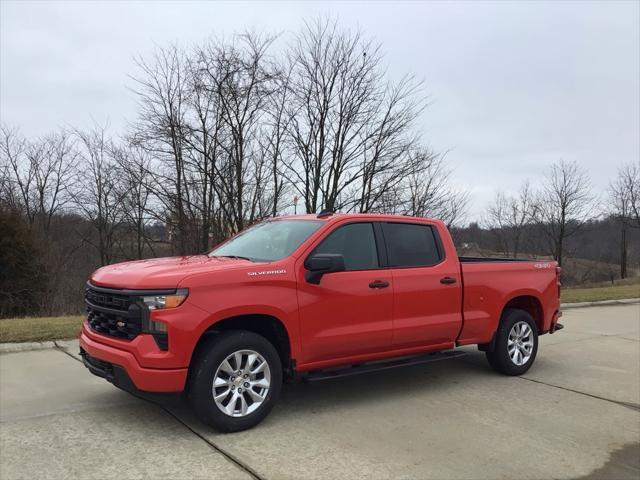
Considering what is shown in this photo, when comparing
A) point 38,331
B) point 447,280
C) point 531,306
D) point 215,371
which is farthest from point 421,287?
point 38,331

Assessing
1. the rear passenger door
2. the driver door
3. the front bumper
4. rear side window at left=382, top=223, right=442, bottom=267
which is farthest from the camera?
rear side window at left=382, top=223, right=442, bottom=267

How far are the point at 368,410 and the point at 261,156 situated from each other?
15.8 metres

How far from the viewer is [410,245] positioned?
6035 millimetres

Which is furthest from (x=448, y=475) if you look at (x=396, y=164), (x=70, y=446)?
(x=396, y=164)

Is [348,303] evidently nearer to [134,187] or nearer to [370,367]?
[370,367]

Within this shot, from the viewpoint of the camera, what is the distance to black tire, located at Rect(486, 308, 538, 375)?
667 cm

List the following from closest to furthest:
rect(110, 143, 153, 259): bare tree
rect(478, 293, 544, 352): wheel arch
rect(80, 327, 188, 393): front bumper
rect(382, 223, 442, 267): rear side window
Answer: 1. rect(80, 327, 188, 393): front bumper
2. rect(382, 223, 442, 267): rear side window
3. rect(478, 293, 544, 352): wheel arch
4. rect(110, 143, 153, 259): bare tree

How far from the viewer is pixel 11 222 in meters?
24.8

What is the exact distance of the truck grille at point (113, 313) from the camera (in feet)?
14.5

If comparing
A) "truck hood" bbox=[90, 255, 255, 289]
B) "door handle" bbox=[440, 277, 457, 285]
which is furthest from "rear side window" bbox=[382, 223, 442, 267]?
"truck hood" bbox=[90, 255, 255, 289]

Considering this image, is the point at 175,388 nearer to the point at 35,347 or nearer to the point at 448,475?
the point at 448,475

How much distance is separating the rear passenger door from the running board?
171 mm

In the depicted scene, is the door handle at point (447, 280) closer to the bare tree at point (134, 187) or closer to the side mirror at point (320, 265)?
the side mirror at point (320, 265)

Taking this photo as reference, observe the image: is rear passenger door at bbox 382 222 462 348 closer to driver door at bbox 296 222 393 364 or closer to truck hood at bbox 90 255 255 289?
driver door at bbox 296 222 393 364
